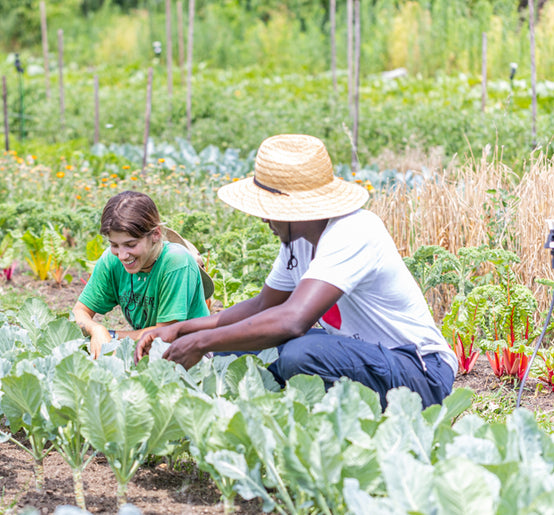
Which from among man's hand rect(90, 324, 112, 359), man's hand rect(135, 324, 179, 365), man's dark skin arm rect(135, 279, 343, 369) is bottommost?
man's hand rect(90, 324, 112, 359)

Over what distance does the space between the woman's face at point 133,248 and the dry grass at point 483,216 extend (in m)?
1.81

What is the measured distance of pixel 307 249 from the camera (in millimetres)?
2650

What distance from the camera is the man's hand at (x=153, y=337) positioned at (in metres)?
2.60

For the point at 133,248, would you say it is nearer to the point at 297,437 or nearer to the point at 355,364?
the point at 355,364

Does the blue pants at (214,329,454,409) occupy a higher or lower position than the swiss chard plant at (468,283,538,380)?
higher

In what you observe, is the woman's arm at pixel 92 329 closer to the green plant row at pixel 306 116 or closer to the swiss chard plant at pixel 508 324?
the swiss chard plant at pixel 508 324

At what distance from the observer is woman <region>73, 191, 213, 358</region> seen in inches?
109

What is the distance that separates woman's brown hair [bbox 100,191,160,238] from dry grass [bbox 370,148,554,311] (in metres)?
1.84

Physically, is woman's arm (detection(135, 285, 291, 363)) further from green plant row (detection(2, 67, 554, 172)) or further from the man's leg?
green plant row (detection(2, 67, 554, 172))

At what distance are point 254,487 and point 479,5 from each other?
13.0 m

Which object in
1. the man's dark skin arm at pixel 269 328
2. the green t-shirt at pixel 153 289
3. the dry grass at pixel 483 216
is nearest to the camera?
the man's dark skin arm at pixel 269 328

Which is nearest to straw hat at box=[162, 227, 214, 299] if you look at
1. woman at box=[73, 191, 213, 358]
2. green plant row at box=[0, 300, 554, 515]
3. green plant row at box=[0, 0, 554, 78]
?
woman at box=[73, 191, 213, 358]

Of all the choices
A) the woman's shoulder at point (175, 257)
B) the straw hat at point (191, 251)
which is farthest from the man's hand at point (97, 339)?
the straw hat at point (191, 251)

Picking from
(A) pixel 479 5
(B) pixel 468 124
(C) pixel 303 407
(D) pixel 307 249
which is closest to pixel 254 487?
(C) pixel 303 407
